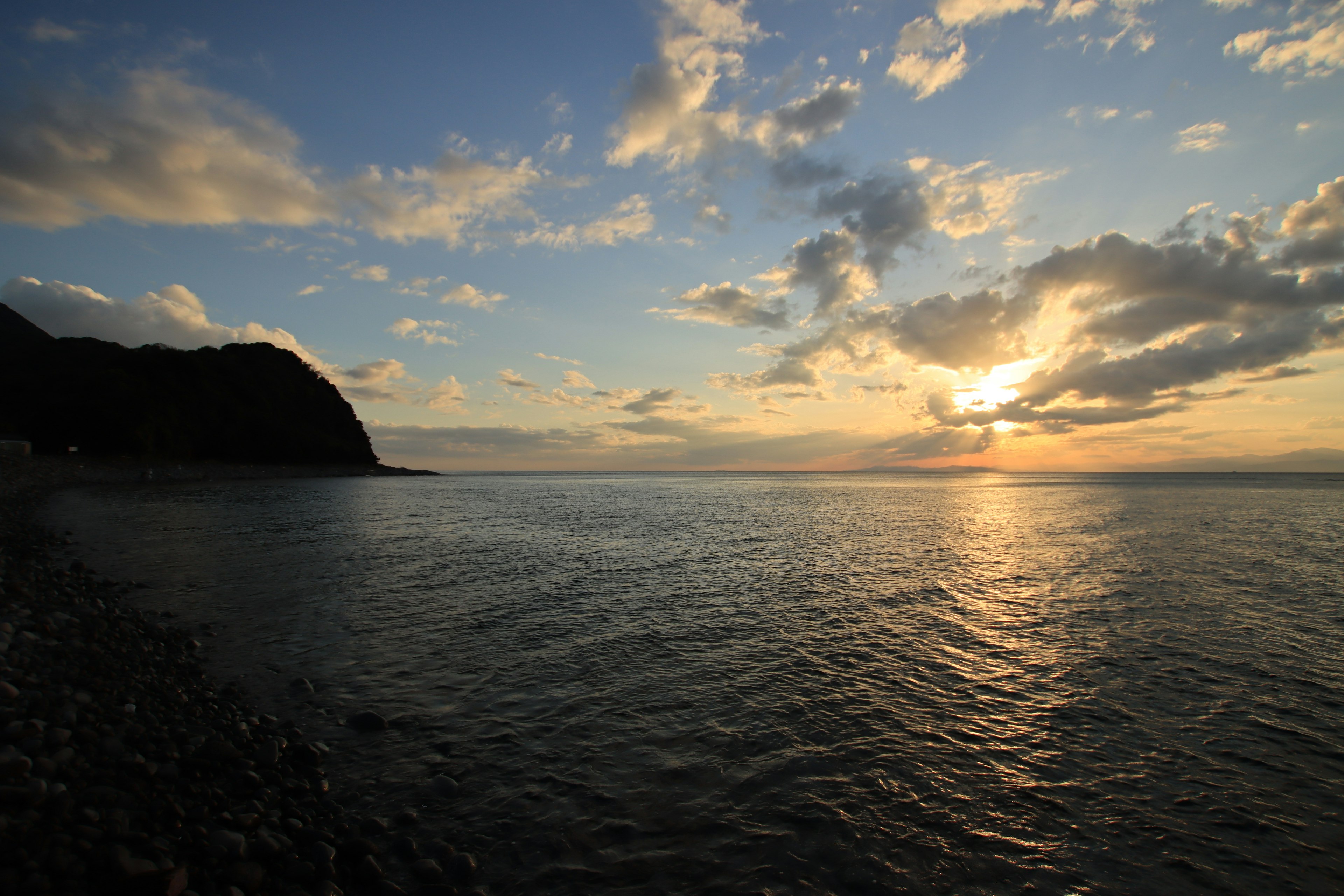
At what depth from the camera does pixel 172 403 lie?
11631cm

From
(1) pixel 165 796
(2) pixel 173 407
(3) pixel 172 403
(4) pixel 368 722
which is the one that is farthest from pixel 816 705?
(3) pixel 172 403

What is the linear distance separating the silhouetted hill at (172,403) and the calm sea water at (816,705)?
9960cm

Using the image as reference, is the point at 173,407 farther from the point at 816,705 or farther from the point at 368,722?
the point at 816,705

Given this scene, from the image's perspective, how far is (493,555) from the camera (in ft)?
104

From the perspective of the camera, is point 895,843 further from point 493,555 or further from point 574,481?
point 574,481

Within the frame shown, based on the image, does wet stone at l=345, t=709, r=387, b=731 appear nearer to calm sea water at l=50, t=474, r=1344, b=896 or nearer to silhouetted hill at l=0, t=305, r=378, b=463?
calm sea water at l=50, t=474, r=1344, b=896

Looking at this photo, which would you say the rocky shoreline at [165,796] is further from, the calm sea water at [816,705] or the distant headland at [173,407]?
the distant headland at [173,407]

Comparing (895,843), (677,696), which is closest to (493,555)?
(677,696)

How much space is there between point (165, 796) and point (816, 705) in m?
11.4

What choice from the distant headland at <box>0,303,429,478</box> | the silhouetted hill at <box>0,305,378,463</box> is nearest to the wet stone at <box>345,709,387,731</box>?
the distant headland at <box>0,303,429,478</box>

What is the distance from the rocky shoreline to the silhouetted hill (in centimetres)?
12786

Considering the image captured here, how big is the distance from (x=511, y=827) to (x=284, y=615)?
1514 cm

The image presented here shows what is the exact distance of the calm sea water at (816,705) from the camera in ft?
24.1

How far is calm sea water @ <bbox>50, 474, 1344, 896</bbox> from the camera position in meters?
7.36
